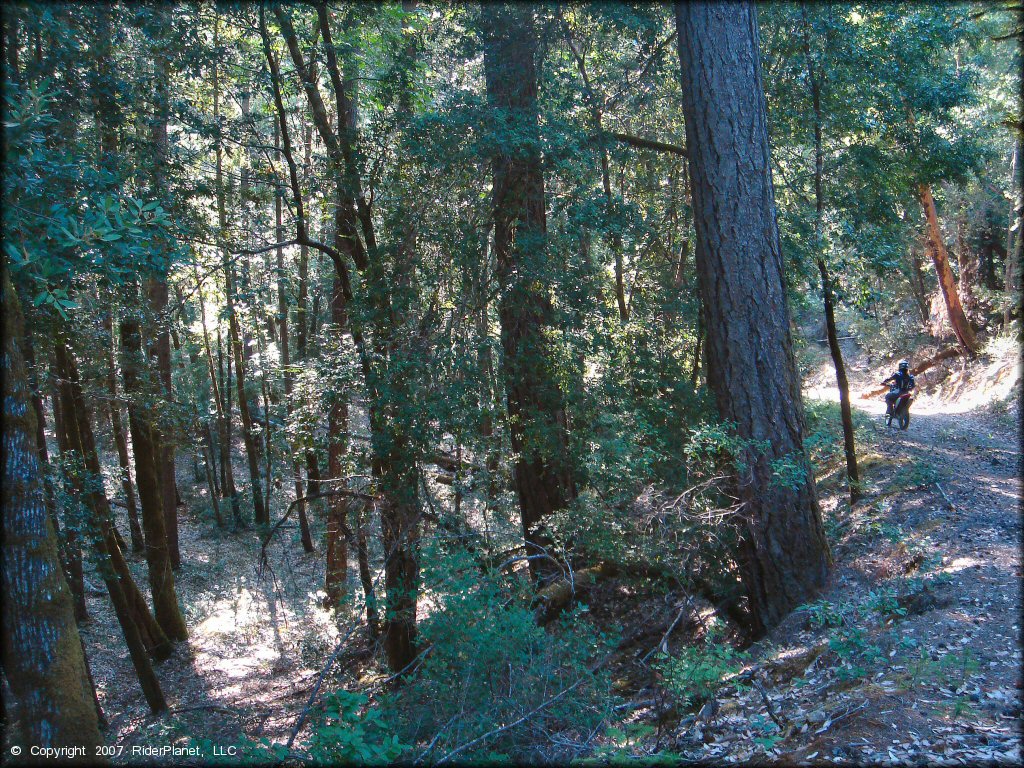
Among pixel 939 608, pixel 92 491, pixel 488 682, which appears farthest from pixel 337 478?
pixel 939 608

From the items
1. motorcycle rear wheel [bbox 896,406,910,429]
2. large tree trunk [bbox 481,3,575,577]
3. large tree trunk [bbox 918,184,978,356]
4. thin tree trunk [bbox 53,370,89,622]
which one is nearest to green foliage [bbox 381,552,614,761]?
large tree trunk [bbox 481,3,575,577]

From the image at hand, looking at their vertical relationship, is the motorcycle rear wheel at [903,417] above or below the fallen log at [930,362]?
below

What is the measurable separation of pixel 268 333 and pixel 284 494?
20.5 ft

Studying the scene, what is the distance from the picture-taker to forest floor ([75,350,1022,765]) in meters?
4.55

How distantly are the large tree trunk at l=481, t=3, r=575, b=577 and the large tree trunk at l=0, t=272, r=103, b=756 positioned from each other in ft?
18.8

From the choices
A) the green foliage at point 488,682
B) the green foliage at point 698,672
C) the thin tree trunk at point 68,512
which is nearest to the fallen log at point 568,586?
the green foliage at point 698,672

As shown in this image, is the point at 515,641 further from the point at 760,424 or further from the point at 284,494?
the point at 284,494

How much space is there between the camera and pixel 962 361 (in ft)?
66.0

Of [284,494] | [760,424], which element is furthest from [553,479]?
[284,494]

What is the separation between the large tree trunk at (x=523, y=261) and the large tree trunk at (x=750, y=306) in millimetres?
2298

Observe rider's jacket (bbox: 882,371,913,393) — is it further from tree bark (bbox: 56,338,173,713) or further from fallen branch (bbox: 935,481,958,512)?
tree bark (bbox: 56,338,173,713)

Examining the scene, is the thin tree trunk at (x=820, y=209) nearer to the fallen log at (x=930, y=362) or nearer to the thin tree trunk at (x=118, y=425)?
the thin tree trunk at (x=118, y=425)

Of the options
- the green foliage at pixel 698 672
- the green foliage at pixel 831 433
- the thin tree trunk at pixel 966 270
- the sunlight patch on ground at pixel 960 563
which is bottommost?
the green foliage at pixel 698 672

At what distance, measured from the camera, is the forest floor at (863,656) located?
4555mm
